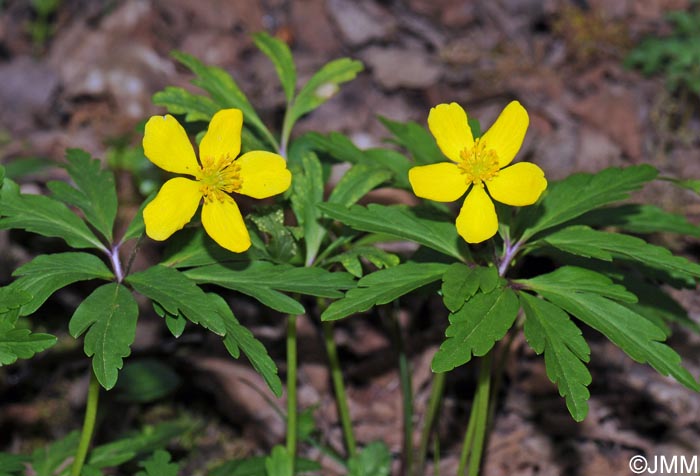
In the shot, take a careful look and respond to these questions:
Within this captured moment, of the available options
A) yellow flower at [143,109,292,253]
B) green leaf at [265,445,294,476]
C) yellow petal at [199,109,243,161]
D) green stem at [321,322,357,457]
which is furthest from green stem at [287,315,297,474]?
yellow petal at [199,109,243,161]

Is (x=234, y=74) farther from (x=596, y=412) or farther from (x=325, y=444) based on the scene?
(x=596, y=412)

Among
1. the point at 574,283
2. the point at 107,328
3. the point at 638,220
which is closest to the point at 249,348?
the point at 107,328

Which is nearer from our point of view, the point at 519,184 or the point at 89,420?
the point at 519,184

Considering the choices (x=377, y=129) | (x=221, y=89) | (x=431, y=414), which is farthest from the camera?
(x=377, y=129)

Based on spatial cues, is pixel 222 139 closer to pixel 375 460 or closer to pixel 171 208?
pixel 171 208

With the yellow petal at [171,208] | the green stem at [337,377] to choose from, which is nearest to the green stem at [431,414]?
the green stem at [337,377]

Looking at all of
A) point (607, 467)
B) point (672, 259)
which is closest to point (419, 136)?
point (672, 259)
